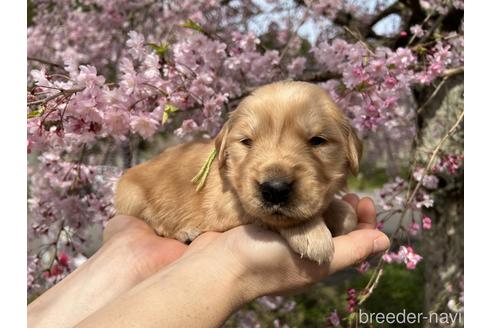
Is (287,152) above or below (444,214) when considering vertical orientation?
above

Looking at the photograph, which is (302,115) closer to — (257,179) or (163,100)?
(257,179)

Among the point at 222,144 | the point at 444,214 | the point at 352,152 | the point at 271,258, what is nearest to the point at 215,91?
the point at 222,144

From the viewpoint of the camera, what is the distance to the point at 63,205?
348 centimetres

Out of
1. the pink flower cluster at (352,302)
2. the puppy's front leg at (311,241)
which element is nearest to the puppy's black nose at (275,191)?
the puppy's front leg at (311,241)

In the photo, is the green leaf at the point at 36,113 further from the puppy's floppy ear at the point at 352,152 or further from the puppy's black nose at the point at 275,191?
the puppy's floppy ear at the point at 352,152

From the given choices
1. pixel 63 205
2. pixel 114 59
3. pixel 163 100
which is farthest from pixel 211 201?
pixel 114 59

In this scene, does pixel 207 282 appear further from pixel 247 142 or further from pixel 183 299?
pixel 247 142

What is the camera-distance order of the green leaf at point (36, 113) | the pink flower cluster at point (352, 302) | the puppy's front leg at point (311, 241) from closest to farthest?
the puppy's front leg at point (311, 241) → the green leaf at point (36, 113) → the pink flower cluster at point (352, 302)

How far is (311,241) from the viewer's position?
1673 mm

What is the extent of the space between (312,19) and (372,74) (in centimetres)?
143

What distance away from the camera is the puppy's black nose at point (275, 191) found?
1.55 m

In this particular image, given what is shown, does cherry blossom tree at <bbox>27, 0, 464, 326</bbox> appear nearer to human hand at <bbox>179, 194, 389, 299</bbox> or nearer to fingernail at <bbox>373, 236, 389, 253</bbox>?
fingernail at <bbox>373, 236, 389, 253</bbox>

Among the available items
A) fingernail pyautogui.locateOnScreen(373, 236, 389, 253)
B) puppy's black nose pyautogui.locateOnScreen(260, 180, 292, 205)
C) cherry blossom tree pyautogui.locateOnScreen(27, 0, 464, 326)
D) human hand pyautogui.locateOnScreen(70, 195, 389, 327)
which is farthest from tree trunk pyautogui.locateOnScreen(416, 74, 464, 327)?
puppy's black nose pyautogui.locateOnScreen(260, 180, 292, 205)

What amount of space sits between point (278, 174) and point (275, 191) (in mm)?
60
